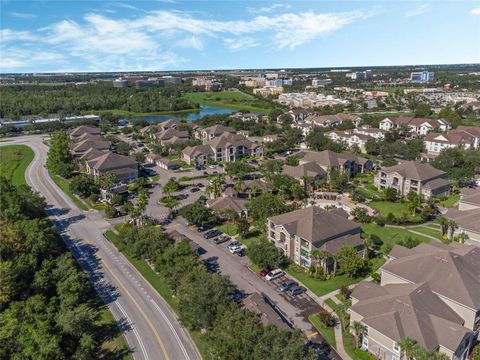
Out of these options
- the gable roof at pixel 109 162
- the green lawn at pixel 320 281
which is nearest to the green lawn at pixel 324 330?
the green lawn at pixel 320 281

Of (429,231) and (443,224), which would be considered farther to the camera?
(429,231)

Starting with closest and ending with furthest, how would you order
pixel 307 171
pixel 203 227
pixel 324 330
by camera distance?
pixel 324 330 → pixel 203 227 → pixel 307 171

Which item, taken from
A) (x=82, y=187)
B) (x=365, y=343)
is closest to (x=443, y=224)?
(x=365, y=343)

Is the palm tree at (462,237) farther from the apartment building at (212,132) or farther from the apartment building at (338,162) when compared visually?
the apartment building at (212,132)

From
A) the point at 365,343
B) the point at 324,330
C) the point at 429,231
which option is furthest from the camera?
the point at 429,231

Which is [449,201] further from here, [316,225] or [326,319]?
[326,319]

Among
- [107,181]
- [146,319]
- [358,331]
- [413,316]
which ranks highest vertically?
[107,181]

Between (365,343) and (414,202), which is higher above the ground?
(414,202)

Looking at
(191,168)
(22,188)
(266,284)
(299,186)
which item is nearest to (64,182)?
(22,188)

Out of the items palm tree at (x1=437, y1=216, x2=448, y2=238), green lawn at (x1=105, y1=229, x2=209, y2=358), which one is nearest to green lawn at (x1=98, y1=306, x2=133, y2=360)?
green lawn at (x1=105, y1=229, x2=209, y2=358)
